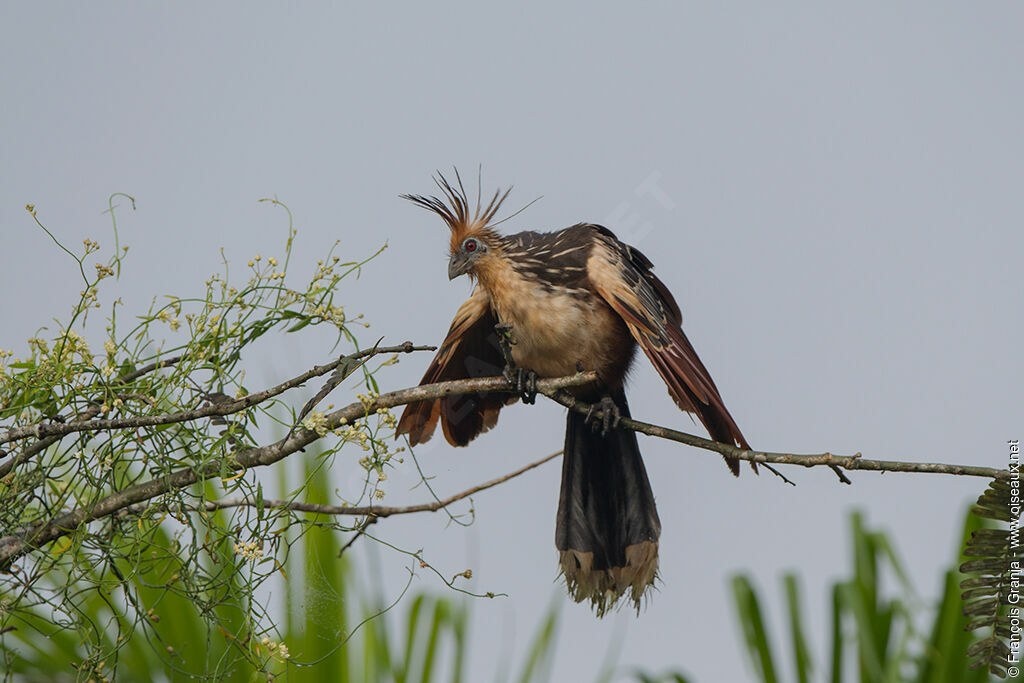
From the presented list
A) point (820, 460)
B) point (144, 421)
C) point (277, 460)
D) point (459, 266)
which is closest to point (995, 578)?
point (820, 460)

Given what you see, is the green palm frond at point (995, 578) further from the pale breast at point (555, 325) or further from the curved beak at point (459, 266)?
the curved beak at point (459, 266)

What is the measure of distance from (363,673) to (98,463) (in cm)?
140

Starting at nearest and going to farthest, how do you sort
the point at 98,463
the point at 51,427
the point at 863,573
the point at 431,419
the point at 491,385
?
1. the point at 51,427
2. the point at 98,463
3. the point at 491,385
4. the point at 431,419
5. the point at 863,573

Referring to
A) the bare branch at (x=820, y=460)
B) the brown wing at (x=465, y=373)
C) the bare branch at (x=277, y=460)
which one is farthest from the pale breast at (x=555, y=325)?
the bare branch at (x=277, y=460)

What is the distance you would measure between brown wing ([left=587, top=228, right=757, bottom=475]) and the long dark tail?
34cm

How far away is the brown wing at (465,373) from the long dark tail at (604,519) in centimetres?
23

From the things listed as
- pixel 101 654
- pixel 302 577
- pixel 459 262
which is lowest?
pixel 101 654

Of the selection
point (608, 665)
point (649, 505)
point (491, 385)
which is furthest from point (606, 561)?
point (608, 665)

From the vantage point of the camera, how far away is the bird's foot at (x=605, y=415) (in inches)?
87.6

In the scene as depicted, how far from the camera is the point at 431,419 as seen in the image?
217 cm

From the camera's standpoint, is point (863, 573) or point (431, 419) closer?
point (431, 419)

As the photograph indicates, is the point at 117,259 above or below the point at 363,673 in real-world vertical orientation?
above

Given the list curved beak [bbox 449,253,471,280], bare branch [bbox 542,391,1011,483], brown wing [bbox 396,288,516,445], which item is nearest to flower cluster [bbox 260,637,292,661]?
bare branch [bbox 542,391,1011,483]

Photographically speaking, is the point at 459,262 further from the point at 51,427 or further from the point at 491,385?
the point at 51,427
